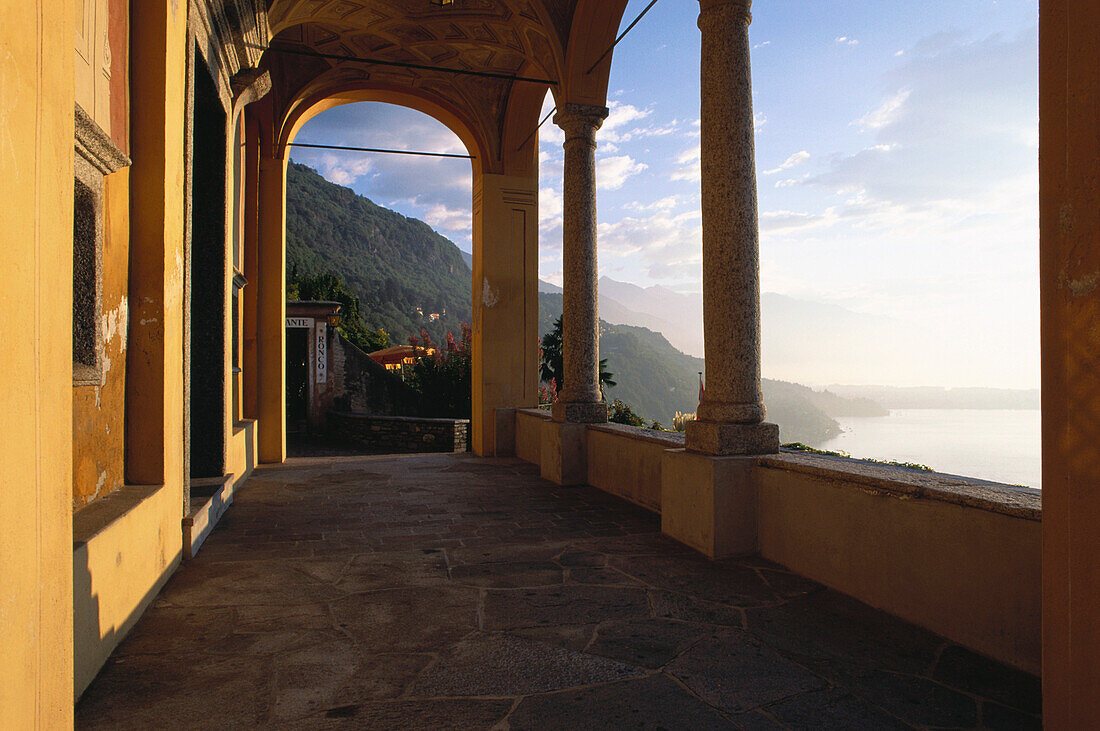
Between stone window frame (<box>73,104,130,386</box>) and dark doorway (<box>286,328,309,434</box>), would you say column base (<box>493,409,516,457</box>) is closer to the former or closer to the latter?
stone window frame (<box>73,104,130,386</box>)

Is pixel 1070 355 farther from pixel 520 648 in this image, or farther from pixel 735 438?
pixel 735 438

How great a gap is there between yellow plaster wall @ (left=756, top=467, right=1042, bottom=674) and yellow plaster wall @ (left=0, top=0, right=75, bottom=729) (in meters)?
3.04

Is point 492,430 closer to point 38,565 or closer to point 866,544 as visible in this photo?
point 866,544

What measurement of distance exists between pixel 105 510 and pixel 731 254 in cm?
358

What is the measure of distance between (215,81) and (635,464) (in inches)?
182

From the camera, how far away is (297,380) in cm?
1529

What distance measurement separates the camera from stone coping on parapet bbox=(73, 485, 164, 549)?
250 centimetres

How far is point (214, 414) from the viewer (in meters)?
5.44

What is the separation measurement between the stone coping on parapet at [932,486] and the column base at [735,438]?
9.5 inches

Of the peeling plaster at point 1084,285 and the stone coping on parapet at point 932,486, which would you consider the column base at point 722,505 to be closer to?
the stone coping on parapet at point 932,486

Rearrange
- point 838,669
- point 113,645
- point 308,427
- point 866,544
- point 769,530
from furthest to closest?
point 308,427 < point 769,530 < point 866,544 < point 113,645 < point 838,669

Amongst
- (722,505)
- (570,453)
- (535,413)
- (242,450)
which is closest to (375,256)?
(535,413)

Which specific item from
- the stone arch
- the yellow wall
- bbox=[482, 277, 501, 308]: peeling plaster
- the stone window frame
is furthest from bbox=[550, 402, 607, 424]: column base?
the yellow wall

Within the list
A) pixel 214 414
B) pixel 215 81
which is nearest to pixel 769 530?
pixel 214 414
